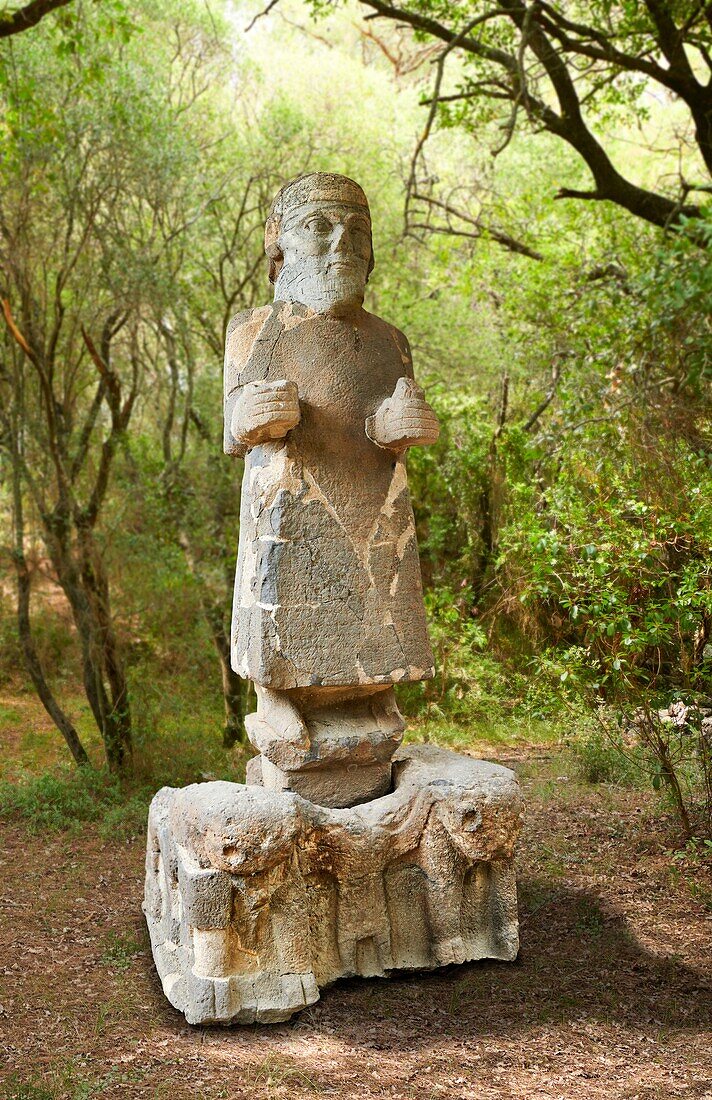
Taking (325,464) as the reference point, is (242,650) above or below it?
below

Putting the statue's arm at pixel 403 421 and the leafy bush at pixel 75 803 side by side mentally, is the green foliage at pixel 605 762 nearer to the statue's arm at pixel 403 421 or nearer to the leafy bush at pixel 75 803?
the leafy bush at pixel 75 803

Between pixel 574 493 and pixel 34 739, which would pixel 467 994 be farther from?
pixel 34 739

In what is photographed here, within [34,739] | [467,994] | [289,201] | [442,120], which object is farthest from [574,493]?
[34,739]

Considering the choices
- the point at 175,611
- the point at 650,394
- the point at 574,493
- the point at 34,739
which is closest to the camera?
the point at 574,493

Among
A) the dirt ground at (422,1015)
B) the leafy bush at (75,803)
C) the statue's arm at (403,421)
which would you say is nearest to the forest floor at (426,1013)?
the dirt ground at (422,1015)

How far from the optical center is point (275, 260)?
3.85 m

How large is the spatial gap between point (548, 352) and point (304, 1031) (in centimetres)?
600

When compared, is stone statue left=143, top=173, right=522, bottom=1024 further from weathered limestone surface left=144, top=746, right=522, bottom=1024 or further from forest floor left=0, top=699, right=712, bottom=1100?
forest floor left=0, top=699, right=712, bottom=1100

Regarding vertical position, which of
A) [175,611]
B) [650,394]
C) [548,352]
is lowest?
[175,611]

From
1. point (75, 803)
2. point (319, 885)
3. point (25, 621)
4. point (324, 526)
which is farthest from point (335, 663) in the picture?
point (25, 621)

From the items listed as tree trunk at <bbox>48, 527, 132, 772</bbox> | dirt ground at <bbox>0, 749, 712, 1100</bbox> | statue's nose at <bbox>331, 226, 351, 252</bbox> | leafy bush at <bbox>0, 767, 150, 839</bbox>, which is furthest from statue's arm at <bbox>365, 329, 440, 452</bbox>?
tree trunk at <bbox>48, 527, 132, 772</bbox>

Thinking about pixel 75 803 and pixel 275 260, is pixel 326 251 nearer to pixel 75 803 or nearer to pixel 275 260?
pixel 275 260

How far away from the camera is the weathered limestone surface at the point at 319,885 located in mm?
3129

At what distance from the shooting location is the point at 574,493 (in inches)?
203
